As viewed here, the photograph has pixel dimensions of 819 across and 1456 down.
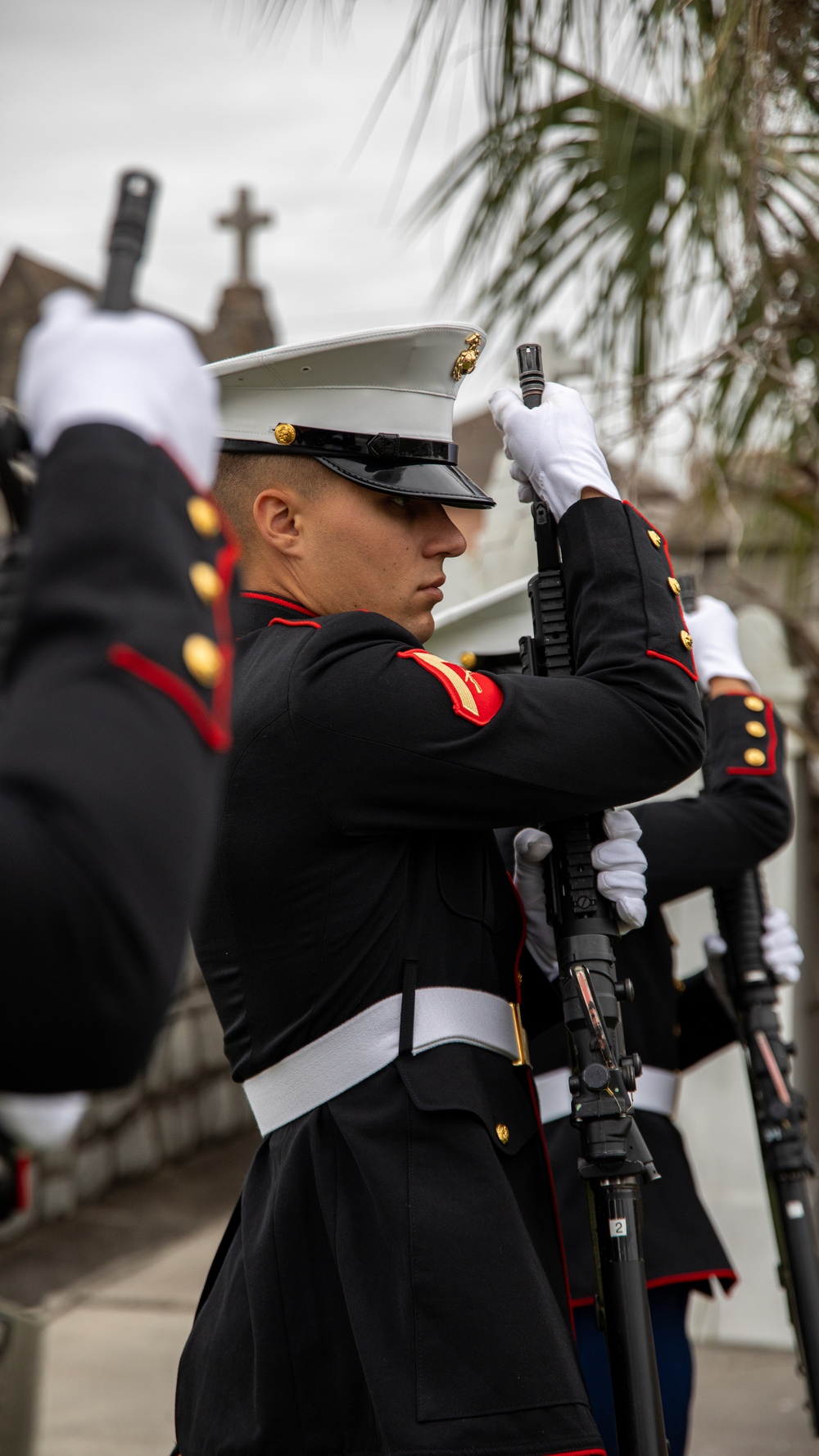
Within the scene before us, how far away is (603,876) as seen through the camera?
1648mm

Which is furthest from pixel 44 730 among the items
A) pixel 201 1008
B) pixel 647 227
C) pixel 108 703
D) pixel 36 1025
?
pixel 201 1008

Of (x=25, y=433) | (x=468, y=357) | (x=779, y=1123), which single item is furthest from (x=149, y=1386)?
(x=25, y=433)

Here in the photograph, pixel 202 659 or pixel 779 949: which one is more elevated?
pixel 779 949

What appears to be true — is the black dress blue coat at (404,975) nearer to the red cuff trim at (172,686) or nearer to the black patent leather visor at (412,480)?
the black patent leather visor at (412,480)

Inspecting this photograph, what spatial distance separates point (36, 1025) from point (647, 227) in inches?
127

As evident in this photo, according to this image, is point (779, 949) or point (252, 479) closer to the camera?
point (252, 479)

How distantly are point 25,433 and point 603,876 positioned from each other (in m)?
0.90

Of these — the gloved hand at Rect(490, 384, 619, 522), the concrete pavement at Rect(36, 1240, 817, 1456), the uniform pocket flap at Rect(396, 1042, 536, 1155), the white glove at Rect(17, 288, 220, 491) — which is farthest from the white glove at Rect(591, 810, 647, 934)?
the concrete pavement at Rect(36, 1240, 817, 1456)

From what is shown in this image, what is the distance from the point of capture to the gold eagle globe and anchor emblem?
5.85ft

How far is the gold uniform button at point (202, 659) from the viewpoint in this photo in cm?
83

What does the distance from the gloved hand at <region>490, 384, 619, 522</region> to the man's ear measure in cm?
26

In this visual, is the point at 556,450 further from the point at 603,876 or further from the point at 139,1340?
the point at 139,1340

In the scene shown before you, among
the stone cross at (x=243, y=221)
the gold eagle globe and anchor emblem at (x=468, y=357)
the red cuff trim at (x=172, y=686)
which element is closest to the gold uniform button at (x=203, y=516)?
the red cuff trim at (x=172, y=686)

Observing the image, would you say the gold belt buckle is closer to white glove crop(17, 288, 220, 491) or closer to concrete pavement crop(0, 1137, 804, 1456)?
white glove crop(17, 288, 220, 491)
